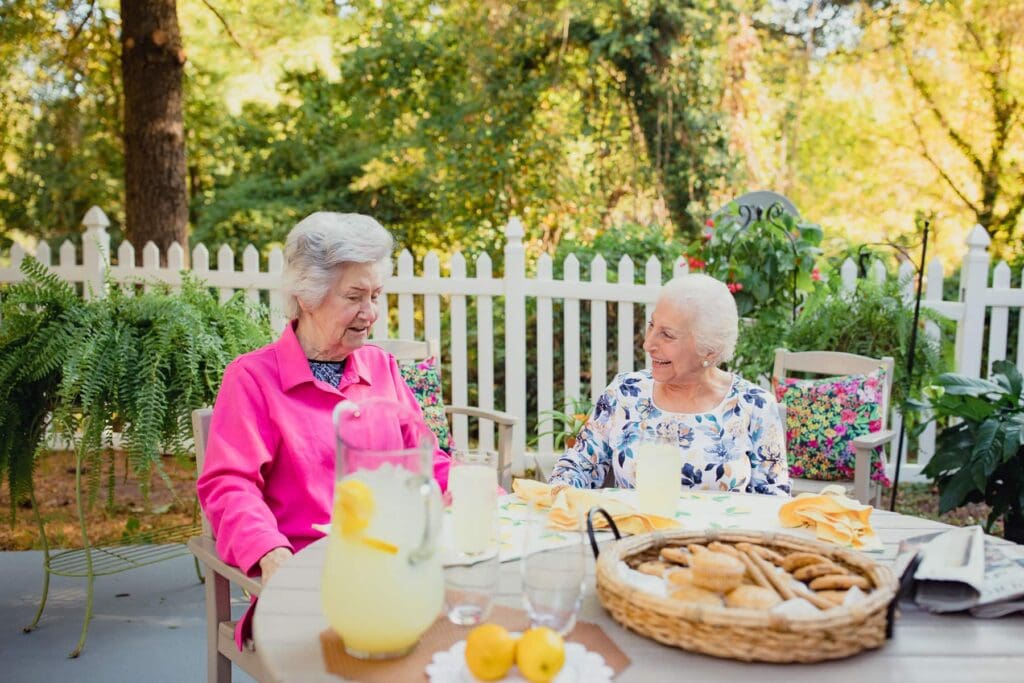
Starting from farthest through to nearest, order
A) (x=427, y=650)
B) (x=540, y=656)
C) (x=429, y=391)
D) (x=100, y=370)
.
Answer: (x=429, y=391), (x=100, y=370), (x=427, y=650), (x=540, y=656)

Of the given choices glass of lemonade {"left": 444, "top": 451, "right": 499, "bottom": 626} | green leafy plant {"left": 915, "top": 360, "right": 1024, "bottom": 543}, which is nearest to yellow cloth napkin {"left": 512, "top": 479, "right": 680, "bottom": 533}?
glass of lemonade {"left": 444, "top": 451, "right": 499, "bottom": 626}

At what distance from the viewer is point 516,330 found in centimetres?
495

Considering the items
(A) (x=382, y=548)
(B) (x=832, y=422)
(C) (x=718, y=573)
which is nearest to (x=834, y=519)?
(C) (x=718, y=573)

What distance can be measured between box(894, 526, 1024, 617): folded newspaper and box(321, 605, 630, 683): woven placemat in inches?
18.6

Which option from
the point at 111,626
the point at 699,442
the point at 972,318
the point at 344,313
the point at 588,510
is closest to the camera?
the point at 588,510

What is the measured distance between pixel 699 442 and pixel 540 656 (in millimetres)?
1372

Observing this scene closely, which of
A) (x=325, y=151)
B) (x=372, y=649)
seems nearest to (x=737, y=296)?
(x=372, y=649)

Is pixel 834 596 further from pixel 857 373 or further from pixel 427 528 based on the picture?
pixel 857 373

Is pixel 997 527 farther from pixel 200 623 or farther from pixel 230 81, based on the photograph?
pixel 230 81

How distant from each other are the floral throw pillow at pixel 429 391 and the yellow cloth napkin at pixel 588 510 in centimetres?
160

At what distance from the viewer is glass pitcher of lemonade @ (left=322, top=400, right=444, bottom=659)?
3.56 feet

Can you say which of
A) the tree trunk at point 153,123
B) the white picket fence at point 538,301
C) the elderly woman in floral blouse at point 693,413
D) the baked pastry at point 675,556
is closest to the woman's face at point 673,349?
the elderly woman in floral blouse at point 693,413

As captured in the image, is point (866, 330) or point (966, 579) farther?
point (866, 330)

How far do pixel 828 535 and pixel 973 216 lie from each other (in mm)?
8889
